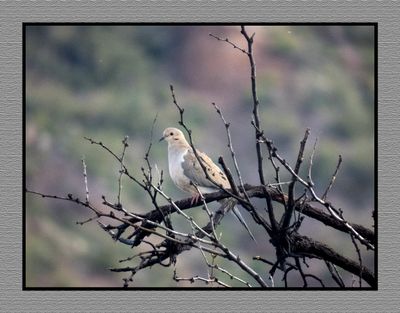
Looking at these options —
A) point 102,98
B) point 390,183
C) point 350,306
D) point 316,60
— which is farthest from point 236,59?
point 350,306

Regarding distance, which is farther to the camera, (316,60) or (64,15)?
(316,60)

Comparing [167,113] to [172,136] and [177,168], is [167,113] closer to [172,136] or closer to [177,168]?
[172,136]

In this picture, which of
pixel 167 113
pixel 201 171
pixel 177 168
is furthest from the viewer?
pixel 167 113

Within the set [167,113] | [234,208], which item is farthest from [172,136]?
[234,208]

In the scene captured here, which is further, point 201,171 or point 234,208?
point 201,171

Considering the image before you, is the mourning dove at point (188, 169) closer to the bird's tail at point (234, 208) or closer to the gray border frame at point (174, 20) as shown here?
the bird's tail at point (234, 208)

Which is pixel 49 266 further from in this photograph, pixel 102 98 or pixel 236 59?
pixel 236 59
